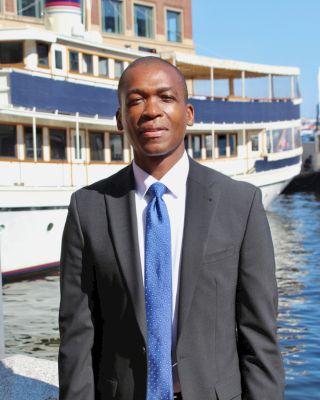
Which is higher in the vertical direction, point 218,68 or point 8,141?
point 218,68

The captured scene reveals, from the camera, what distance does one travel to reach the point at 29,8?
102ft

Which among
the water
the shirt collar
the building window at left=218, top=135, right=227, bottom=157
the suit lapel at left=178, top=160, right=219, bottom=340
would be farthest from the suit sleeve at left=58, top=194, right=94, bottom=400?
the building window at left=218, top=135, right=227, bottom=157

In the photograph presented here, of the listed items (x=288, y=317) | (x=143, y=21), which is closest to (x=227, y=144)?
(x=288, y=317)

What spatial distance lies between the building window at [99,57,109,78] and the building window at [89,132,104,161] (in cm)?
152

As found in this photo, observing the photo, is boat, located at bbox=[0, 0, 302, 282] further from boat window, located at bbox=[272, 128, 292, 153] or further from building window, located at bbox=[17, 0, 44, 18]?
building window, located at bbox=[17, 0, 44, 18]

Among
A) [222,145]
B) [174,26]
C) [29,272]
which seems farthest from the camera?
[174,26]

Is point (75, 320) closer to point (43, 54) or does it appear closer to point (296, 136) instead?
point (43, 54)

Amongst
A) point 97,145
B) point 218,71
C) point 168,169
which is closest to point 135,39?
point 218,71

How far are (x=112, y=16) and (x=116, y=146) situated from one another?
18477 millimetres

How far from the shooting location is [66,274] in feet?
8.66

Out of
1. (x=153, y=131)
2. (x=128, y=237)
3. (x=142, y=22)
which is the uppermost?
(x=142, y=22)

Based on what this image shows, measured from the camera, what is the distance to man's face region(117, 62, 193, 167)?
8.27 ft

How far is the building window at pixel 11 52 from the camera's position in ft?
53.4

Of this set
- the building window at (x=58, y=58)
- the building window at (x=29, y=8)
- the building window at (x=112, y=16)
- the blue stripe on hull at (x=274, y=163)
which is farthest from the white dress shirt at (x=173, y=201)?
the building window at (x=112, y=16)
